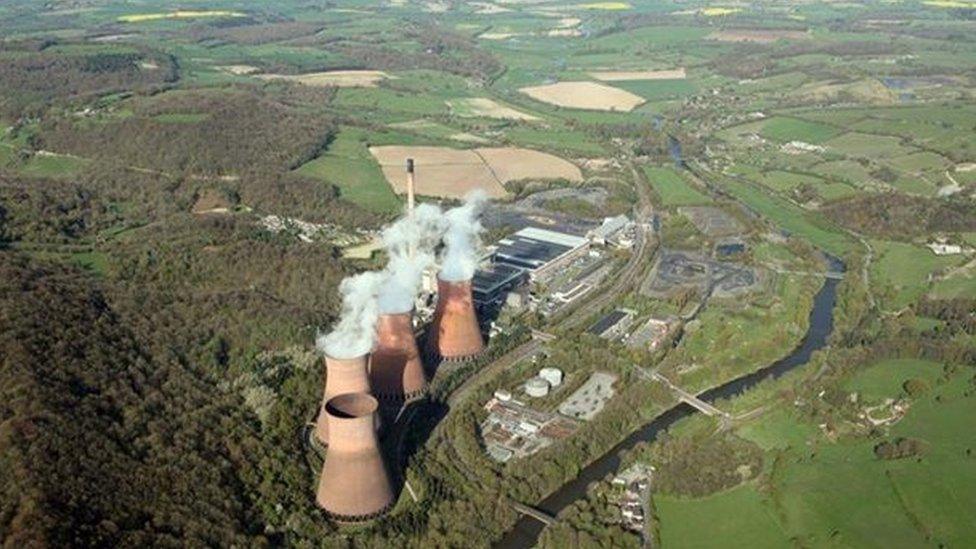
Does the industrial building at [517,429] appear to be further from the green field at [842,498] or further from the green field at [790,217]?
the green field at [790,217]

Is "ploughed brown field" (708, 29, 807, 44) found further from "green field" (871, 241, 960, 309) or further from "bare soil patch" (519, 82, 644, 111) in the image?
"green field" (871, 241, 960, 309)

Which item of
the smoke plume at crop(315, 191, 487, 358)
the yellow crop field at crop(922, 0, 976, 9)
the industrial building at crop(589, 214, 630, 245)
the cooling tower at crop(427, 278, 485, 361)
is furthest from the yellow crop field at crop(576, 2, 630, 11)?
the cooling tower at crop(427, 278, 485, 361)

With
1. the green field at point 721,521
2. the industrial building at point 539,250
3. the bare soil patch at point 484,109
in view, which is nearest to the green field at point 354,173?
the industrial building at point 539,250

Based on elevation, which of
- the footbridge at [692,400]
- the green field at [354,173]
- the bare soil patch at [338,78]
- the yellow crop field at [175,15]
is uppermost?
the footbridge at [692,400]

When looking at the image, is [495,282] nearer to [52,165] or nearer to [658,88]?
[52,165]

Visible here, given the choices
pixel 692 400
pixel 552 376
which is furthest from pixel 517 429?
pixel 692 400

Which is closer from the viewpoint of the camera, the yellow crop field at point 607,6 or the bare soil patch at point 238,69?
the bare soil patch at point 238,69
